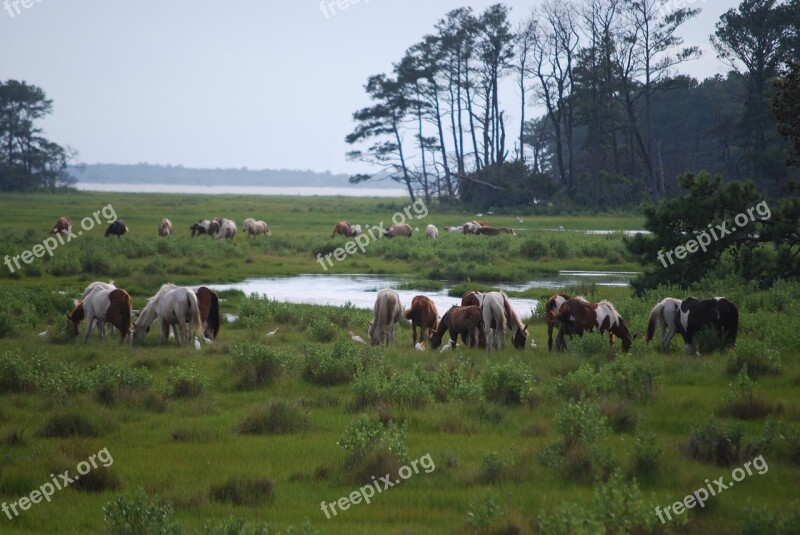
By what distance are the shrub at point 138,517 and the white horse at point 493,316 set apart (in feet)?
29.0

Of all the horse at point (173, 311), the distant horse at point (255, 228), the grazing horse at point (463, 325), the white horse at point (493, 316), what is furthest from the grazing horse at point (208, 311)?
the distant horse at point (255, 228)

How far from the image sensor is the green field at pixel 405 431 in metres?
7.20

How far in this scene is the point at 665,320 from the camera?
547 inches

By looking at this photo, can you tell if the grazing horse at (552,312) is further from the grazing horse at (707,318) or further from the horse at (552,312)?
the grazing horse at (707,318)

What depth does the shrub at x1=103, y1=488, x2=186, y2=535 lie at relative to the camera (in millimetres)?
6641

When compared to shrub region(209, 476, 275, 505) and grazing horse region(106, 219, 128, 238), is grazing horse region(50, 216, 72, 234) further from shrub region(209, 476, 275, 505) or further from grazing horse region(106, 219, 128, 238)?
shrub region(209, 476, 275, 505)

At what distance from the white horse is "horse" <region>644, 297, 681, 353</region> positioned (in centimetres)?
244

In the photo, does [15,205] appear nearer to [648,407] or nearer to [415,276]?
[415,276]

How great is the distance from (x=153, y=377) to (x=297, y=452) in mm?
4491

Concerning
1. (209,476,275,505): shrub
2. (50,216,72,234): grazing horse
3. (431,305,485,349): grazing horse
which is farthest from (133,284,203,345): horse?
(50,216,72,234): grazing horse

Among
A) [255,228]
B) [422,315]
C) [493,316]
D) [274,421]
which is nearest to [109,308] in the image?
[422,315]

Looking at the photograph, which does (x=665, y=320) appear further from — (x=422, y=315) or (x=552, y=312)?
(x=422, y=315)

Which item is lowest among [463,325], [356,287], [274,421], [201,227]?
[356,287]

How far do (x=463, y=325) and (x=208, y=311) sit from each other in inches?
191
